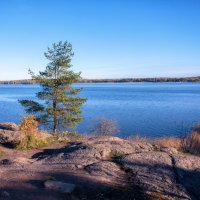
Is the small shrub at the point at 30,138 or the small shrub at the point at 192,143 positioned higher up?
the small shrub at the point at 30,138

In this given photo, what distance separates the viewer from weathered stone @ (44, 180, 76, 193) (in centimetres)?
711

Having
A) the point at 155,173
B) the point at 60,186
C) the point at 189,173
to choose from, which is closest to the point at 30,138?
the point at 155,173

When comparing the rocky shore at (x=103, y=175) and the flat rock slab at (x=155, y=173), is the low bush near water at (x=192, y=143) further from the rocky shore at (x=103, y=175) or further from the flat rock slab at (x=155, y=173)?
the flat rock slab at (x=155, y=173)

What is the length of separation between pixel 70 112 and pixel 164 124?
45.8ft

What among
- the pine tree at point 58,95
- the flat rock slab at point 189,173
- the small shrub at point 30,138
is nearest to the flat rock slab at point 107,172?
the flat rock slab at point 189,173

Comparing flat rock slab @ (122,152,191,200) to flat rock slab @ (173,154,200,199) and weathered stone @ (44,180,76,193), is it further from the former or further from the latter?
weathered stone @ (44,180,76,193)

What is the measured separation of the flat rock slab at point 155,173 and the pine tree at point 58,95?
1239cm

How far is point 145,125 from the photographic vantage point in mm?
33250

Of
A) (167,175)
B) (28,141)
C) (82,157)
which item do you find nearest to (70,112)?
(28,141)

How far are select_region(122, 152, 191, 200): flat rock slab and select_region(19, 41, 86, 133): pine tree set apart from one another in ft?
40.6

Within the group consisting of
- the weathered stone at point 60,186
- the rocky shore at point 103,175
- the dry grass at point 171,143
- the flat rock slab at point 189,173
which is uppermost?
the weathered stone at point 60,186

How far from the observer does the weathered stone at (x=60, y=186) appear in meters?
7.11

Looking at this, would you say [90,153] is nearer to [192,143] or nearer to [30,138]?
[30,138]

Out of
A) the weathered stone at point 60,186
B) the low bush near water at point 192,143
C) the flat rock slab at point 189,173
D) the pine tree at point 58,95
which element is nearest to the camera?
the weathered stone at point 60,186
